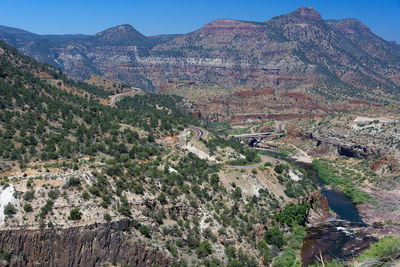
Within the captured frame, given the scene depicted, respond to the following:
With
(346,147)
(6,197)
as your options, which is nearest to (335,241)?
(6,197)

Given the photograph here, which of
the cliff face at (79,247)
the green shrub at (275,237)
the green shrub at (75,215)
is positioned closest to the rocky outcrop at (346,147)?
the green shrub at (275,237)

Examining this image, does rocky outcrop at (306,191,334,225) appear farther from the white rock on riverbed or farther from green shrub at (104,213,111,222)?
the white rock on riverbed

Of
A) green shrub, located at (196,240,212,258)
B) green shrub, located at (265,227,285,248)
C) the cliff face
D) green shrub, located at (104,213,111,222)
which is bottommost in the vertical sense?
green shrub, located at (265,227,285,248)

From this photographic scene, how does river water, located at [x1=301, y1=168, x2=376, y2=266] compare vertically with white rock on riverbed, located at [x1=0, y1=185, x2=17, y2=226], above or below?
below

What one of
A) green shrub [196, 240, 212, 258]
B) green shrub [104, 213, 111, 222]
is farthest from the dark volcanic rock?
green shrub [104, 213, 111, 222]

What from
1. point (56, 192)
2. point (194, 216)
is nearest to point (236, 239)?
point (194, 216)

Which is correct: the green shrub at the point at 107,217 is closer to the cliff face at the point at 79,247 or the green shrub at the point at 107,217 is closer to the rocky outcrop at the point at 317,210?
the cliff face at the point at 79,247

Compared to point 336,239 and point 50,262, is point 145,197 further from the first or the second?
point 336,239

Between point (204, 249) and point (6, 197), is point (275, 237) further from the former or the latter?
point (6, 197)
